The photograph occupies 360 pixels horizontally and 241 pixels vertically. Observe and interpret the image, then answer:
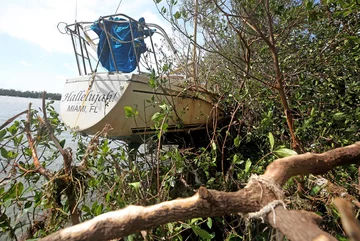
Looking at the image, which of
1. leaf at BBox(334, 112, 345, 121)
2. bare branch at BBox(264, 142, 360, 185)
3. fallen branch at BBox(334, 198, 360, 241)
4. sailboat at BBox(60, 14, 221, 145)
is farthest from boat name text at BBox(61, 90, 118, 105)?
fallen branch at BBox(334, 198, 360, 241)

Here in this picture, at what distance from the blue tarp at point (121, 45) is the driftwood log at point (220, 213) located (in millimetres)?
3171

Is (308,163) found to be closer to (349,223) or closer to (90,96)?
(349,223)

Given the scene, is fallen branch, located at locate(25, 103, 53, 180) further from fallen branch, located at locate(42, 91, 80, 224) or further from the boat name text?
the boat name text

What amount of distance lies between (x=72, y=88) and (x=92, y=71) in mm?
408

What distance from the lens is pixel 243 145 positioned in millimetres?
4152

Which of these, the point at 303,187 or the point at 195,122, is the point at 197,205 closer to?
the point at 303,187

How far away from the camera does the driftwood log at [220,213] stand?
71cm

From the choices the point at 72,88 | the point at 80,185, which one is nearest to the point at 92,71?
the point at 72,88

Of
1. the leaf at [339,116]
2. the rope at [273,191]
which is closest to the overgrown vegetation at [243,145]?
the leaf at [339,116]

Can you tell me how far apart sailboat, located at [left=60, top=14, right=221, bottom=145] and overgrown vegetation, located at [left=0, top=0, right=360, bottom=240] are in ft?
1.32

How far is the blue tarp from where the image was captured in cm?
377

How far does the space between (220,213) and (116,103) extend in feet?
8.94

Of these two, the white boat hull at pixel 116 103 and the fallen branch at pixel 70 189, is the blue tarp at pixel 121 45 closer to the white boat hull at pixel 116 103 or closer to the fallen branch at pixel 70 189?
the white boat hull at pixel 116 103

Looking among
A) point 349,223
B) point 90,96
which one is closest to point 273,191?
point 349,223
